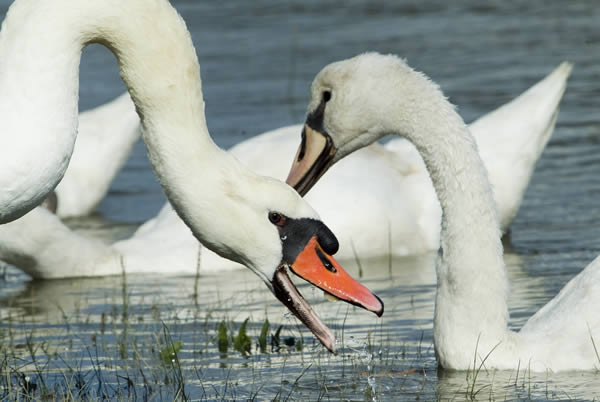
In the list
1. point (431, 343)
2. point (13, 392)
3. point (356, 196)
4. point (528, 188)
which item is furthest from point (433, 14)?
point (13, 392)

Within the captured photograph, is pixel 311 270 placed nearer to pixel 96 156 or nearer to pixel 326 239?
pixel 326 239

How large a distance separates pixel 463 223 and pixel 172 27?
6.47 feet

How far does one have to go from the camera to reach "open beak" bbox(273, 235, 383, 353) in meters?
5.56

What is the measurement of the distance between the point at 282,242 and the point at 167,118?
0.66 metres

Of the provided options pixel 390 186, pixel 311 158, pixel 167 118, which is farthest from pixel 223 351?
pixel 390 186

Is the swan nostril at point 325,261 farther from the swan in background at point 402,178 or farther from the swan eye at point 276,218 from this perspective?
the swan in background at point 402,178

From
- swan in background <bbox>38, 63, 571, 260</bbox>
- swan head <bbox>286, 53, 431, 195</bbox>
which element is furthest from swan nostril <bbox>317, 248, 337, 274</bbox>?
swan in background <bbox>38, 63, 571, 260</bbox>

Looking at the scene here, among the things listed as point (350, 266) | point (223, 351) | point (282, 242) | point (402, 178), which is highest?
point (402, 178)

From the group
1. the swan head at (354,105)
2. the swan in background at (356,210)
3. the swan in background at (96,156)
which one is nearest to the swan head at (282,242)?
the swan head at (354,105)

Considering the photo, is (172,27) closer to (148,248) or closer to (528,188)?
(148,248)

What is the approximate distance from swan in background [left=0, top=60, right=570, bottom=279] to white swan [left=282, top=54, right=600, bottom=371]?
2642mm

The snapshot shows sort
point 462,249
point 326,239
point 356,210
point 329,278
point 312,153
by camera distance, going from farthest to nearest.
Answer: point 356,210, point 312,153, point 462,249, point 329,278, point 326,239

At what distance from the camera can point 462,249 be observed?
668 centimetres

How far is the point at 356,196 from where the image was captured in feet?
33.1
